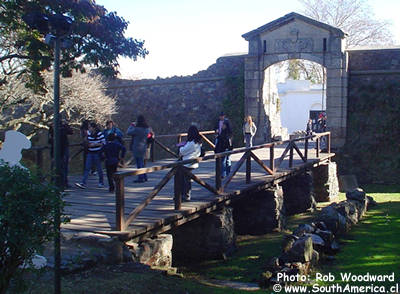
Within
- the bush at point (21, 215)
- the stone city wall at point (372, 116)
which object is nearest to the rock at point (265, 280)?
the bush at point (21, 215)

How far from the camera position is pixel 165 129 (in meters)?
20.7

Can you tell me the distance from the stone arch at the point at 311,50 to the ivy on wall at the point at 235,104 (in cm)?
90

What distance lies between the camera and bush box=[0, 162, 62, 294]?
136 inches

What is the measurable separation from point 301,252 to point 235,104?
496 inches

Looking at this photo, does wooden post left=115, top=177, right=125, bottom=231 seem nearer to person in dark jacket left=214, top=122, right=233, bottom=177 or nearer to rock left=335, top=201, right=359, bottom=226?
person in dark jacket left=214, top=122, right=233, bottom=177

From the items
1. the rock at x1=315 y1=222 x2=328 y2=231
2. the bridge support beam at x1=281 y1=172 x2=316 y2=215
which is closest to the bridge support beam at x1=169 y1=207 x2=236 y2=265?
the rock at x1=315 y1=222 x2=328 y2=231

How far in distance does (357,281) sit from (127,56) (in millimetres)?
5885

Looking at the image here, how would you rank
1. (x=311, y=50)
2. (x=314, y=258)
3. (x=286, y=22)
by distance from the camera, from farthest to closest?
(x=286, y=22)
(x=311, y=50)
(x=314, y=258)

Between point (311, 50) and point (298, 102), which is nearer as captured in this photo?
point (311, 50)

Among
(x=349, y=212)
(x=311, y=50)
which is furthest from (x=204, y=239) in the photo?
(x=311, y=50)

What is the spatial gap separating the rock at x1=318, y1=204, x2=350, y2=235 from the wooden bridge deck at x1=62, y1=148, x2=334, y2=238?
1376 millimetres

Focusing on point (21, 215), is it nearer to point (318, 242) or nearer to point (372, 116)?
point (318, 242)

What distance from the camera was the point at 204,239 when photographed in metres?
8.01

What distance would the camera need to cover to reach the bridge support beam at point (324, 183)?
13.8 m
